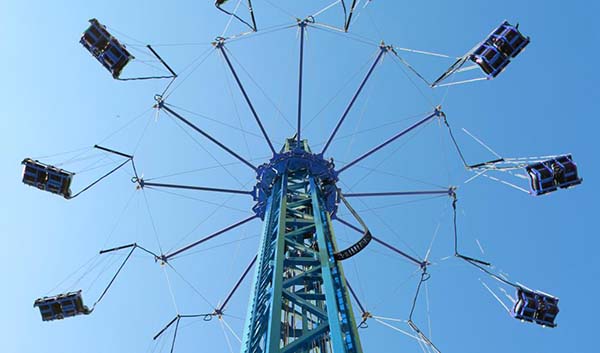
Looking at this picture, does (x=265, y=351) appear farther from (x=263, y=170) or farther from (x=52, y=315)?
(x=52, y=315)

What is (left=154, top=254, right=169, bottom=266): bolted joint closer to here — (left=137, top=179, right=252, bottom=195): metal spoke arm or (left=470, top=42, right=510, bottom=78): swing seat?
(left=137, top=179, right=252, bottom=195): metal spoke arm

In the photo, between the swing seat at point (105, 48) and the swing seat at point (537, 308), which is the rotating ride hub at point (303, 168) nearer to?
the swing seat at point (105, 48)

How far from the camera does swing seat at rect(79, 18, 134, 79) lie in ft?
63.8

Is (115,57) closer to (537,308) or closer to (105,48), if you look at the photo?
(105,48)

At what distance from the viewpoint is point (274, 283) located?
12.8 metres

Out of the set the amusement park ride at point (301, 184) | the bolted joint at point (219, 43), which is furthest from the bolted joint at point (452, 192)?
the bolted joint at point (219, 43)

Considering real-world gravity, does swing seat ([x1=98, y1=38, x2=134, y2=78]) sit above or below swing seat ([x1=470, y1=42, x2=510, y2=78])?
above

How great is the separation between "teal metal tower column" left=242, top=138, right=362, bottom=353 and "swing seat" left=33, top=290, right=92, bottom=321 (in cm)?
758

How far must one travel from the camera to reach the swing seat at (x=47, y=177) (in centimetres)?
1988

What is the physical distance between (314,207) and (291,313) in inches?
147

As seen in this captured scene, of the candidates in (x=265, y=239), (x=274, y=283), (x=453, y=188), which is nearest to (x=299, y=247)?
(x=265, y=239)

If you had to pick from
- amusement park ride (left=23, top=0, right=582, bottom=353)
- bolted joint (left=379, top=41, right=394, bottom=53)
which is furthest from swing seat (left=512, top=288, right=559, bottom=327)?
bolted joint (left=379, top=41, right=394, bottom=53)

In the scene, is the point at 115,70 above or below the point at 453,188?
above

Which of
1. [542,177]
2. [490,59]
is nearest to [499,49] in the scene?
[490,59]
